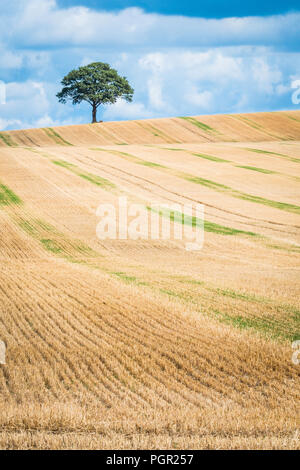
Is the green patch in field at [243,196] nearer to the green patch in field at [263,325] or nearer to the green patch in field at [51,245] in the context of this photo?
the green patch in field at [51,245]

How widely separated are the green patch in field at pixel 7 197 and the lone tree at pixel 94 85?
55998mm

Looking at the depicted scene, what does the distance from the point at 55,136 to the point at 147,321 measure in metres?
61.1

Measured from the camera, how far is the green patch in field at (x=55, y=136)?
6800 cm

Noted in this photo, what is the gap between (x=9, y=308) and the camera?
49.0 feet

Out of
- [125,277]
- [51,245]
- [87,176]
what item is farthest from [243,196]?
[125,277]

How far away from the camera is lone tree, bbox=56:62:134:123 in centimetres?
9200

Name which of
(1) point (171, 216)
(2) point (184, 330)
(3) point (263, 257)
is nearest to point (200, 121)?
(1) point (171, 216)

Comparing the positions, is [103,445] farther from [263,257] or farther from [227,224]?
[227,224]

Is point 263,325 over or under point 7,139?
under

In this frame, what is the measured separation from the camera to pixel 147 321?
1379 centimetres

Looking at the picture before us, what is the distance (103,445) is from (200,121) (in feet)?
247

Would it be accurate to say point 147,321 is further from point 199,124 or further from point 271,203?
point 199,124

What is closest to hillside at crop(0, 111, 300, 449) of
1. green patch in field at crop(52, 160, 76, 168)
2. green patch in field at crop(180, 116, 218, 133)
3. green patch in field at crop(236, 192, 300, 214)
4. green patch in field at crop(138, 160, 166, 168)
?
green patch in field at crop(236, 192, 300, 214)

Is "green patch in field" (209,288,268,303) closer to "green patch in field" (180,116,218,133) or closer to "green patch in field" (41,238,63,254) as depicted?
"green patch in field" (41,238,63,254)
